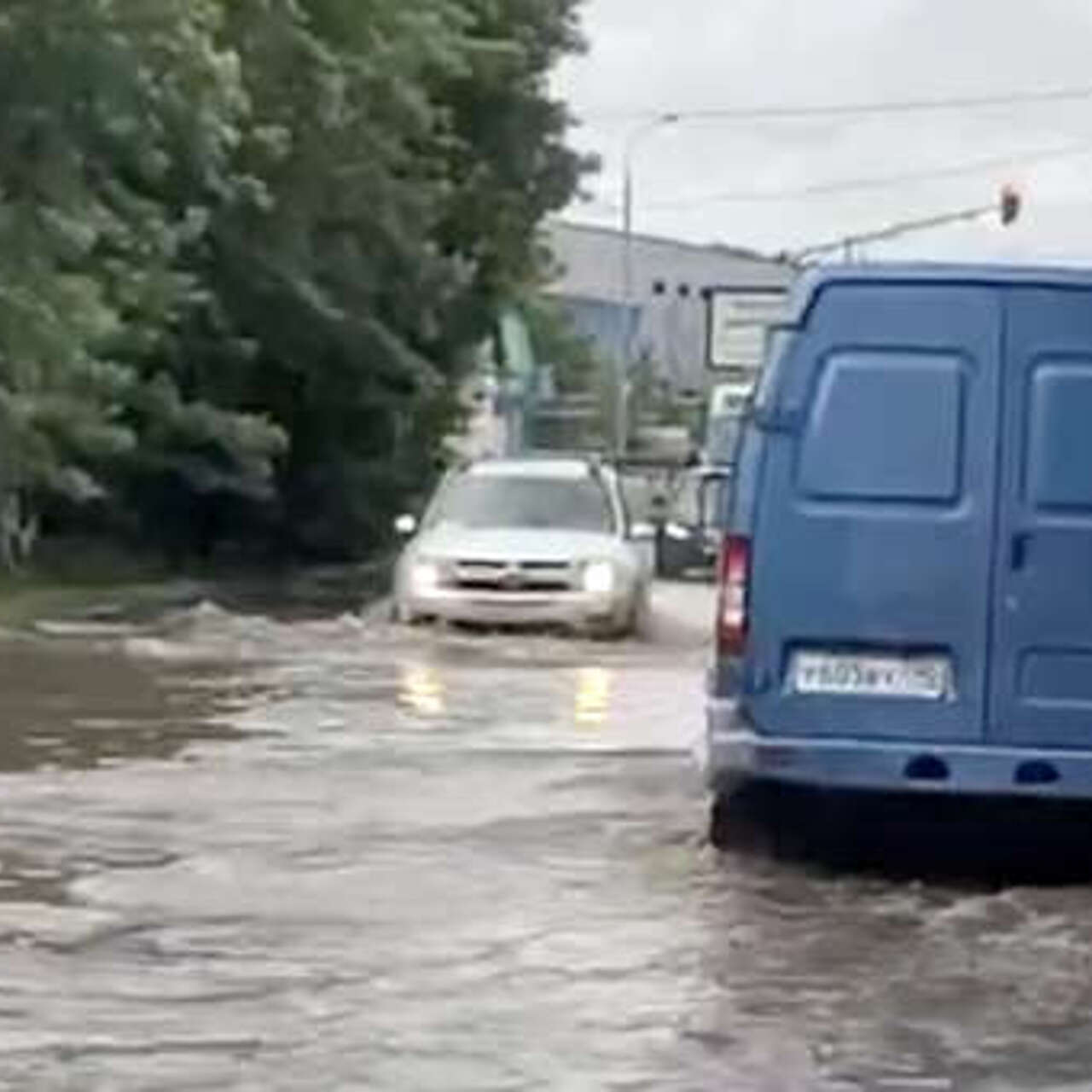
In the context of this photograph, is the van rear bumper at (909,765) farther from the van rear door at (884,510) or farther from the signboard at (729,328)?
the signboard at (729,328)

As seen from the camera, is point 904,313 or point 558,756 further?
point 558,756

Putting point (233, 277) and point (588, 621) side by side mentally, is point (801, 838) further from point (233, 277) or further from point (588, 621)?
point (233, 277)

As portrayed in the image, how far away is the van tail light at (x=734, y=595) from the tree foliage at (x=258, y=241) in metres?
19.6

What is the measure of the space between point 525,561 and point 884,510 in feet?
52.7

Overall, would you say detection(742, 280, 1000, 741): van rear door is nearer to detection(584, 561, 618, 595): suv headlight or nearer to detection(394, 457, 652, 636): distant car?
detection(394, 457, 652, 636): distant car

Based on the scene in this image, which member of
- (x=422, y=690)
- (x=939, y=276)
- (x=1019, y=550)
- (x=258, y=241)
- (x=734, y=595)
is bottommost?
(x=422, y=690)

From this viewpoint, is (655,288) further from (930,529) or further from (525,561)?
(930,529)

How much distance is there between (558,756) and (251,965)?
24.8ft

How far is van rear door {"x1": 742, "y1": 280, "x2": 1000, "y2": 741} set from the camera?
13.1 meters

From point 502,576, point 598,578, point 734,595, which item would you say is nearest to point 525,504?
point 598,578

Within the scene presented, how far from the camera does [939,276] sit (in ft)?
43.5

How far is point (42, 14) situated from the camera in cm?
3219

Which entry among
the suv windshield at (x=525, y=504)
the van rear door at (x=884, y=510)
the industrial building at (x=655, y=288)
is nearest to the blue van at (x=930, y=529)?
the van rear door at (x=884, y=510)

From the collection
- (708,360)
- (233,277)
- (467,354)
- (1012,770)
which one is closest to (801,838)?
(1012,770)
